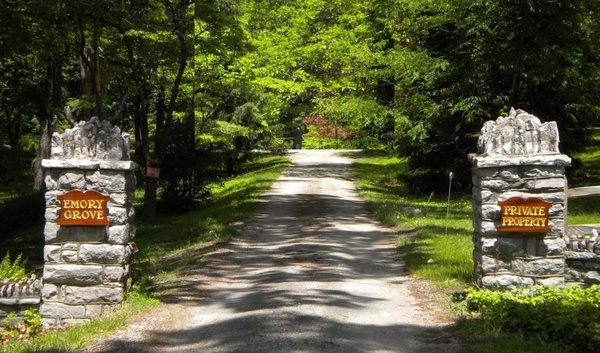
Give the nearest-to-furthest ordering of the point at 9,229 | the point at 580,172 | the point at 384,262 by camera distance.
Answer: the point at 384,262 < the point at 9,229 < the point at 580,172

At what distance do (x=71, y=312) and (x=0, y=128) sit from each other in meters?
12.1

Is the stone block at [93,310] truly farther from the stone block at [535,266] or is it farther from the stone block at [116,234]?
the stone block at [535,266]

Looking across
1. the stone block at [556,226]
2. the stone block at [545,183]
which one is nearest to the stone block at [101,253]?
the stone block at [545,183]

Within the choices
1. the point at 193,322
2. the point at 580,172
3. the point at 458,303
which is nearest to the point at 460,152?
the point at 580,172

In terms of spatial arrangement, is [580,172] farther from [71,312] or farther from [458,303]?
[71,312]

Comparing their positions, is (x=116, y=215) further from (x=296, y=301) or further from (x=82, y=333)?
(x=296, y=301)

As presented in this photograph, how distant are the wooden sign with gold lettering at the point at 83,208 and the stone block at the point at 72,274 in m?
0.61

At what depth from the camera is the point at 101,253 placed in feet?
29.6

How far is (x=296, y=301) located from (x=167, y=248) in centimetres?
665

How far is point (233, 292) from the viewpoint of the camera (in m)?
10.0

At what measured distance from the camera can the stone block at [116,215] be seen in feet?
29.5

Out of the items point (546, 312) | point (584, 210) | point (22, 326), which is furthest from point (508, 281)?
point (584, 210)

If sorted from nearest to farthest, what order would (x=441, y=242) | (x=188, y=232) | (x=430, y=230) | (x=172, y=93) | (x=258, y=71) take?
(x=441, y=242)
(x=430, y=230)
(x=188, y=232)
(x=172, y=93)
(x=258, y=71)

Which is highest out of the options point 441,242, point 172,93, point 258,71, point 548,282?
point 258,71
